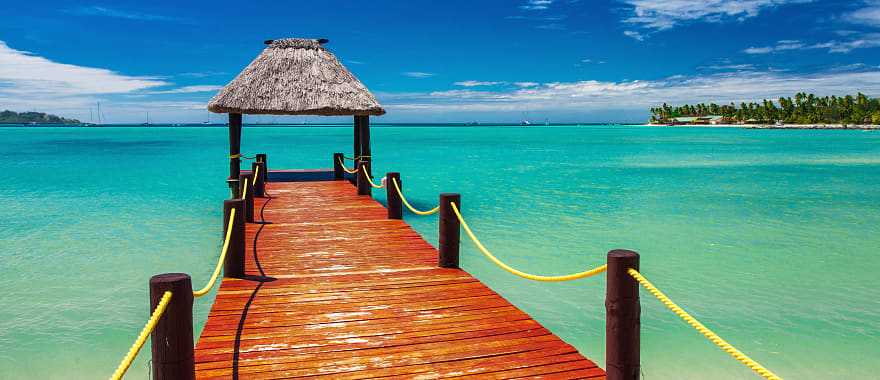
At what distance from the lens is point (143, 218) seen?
15.4 metres

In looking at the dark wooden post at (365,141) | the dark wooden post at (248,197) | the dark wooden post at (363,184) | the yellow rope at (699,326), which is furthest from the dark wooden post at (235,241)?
the dark wooden post at (365,141)

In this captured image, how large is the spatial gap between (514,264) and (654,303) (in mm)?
3059

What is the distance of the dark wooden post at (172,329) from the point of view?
3008 mm

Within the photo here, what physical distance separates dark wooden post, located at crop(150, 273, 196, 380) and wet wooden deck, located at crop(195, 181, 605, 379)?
69 centimetres

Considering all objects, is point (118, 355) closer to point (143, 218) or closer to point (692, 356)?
Result: point (692, 356)

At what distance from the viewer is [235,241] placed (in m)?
6.05

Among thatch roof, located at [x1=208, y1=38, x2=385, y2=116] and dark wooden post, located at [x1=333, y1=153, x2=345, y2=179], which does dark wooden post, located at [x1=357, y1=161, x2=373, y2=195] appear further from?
dark wooden post, located at [x1=333, y1=153, x2=345, y2=179]

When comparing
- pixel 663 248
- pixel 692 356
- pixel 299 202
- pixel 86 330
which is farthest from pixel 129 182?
pixel 692 356

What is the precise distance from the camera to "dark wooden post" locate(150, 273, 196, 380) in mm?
3008

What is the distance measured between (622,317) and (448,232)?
134 inches

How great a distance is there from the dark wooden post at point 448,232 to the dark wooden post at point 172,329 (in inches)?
138

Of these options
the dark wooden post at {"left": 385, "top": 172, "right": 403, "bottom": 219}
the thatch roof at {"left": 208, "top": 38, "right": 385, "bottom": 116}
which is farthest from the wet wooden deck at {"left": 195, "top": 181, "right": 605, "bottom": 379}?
the thatch roof at {"left": 208, "top": 38, "right": 385, "bottom": 116}

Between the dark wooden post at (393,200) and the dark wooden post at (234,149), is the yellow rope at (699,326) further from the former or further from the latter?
the dark wooden post at (234,149)

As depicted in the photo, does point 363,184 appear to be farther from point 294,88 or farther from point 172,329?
point 172,329
